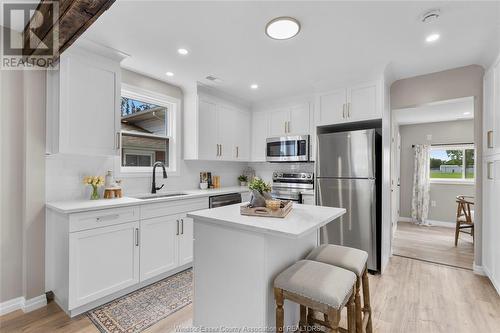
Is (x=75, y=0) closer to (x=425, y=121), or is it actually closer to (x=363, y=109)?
(x=363, y=109)

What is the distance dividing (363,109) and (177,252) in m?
2.92

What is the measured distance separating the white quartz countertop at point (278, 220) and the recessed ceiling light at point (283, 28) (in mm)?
1524

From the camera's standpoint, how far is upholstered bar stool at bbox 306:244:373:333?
157 cm

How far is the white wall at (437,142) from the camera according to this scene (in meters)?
5.26

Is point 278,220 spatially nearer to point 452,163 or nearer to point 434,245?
point 434,245

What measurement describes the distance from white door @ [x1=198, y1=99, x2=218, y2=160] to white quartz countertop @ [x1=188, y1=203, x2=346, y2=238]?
5.98 feet

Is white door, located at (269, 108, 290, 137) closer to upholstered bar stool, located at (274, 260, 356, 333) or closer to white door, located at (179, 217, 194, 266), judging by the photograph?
white door, located at (179, 217, 194, 266)

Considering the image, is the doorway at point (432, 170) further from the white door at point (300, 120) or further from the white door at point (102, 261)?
the white door at point (102, 261)

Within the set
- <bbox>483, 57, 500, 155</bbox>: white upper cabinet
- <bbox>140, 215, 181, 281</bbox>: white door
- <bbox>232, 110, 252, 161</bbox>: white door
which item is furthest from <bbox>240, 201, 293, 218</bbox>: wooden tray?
<bbox>232, 110, 252, 161</bbox>: white door

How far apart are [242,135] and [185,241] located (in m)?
2.13

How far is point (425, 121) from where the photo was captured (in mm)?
5484

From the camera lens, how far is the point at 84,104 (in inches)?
90.3

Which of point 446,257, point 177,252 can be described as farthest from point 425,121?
point 177,252

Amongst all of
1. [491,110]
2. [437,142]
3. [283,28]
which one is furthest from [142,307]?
[437,142]
